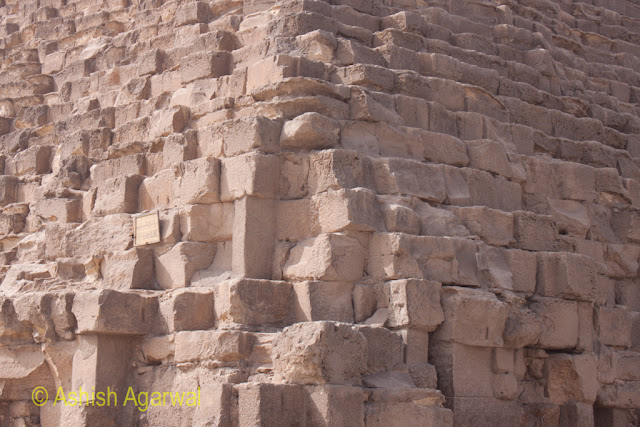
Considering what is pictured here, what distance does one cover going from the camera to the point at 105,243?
28.9ft

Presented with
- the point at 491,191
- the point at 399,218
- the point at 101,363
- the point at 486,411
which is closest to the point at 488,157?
the point at 491,191

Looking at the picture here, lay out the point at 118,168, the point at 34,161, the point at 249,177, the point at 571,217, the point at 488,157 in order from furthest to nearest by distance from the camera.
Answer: the point at 34,161 → the point at 571,217 → the point at 118,168 → the point at 488,157 → the point at 249,177

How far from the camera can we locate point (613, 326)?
9.27 metres

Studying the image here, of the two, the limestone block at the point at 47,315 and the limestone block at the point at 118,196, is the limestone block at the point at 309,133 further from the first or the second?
the limestone block at the point at 47,315

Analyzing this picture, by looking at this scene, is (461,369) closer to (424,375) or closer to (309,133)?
(424,375)

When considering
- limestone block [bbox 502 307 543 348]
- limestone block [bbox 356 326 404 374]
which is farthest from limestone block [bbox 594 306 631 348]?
limestone block [bbox 356 326 404 374]

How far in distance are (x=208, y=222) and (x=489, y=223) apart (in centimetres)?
260

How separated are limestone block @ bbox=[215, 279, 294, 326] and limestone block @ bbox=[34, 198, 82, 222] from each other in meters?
2.54

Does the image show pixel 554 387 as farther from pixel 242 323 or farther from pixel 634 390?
pixel 242 323

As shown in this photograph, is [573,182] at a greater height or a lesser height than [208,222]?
greater

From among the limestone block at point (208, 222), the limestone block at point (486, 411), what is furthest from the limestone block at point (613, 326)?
the limestone block at point (208, 222)

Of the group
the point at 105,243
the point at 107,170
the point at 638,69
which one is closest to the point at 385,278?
the point at 105,243

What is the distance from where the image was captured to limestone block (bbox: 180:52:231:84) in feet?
30.9

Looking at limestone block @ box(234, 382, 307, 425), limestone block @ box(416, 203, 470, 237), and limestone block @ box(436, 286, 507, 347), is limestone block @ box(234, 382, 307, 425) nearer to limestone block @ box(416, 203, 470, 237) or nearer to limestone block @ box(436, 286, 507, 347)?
limestone block @ box(436, 286, 507, 347)
